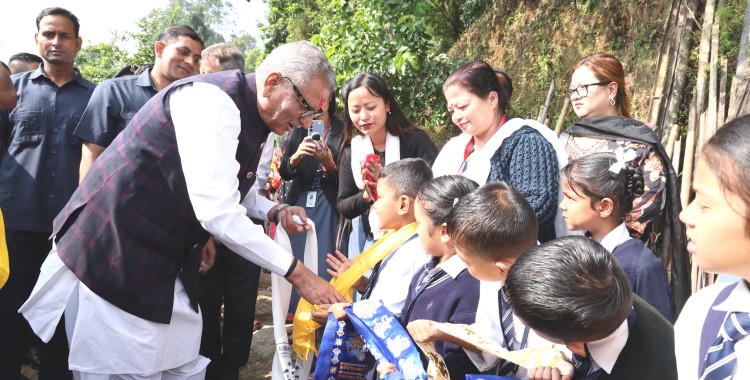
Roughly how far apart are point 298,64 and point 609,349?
5.09 ft

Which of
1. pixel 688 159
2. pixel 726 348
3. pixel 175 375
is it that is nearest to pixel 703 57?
pixel 688 159

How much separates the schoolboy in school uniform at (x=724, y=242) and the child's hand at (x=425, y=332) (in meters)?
0.69

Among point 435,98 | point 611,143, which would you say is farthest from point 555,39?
point 611,143

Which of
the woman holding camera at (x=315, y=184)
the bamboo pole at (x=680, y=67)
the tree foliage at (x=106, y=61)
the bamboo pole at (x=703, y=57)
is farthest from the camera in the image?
the tree foliage at (x=106, y=61)

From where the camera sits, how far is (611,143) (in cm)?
313

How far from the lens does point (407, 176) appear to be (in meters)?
2.76

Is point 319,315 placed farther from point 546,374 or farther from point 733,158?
point 733,158

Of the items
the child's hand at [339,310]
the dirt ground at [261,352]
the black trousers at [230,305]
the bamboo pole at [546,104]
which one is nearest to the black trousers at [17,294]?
the dirt ground at [261,352]

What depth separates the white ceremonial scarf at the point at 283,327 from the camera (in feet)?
8.87

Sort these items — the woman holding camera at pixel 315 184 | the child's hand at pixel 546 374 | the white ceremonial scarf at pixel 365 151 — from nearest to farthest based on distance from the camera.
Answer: the child's hand at pixel 546 374, the white ceremonial scarf at pixel 365 151, the woman holding camera at pixel 315 184

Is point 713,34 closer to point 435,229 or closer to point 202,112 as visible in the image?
point 435,229

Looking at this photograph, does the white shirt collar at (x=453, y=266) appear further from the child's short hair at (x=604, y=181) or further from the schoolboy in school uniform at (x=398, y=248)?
the child's short hair at (x=604, y=181)

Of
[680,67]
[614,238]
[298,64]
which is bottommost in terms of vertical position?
[614,238]

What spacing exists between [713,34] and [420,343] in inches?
148
